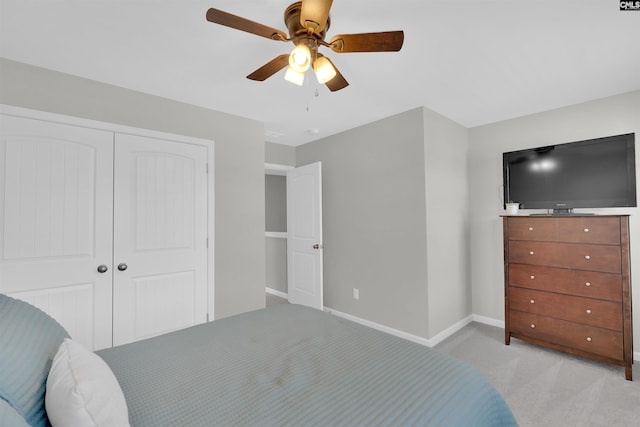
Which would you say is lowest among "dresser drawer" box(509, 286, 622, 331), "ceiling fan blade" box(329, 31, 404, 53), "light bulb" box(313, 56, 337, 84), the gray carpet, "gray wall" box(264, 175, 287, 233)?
the gray carpet

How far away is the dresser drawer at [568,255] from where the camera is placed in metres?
2.46

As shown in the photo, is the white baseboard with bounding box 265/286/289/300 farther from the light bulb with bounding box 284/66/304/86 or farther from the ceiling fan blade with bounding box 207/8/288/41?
the ceiling fan blade with bounding box 207/8/288/41

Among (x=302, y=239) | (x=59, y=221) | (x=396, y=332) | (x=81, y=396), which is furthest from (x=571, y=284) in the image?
(x=59, y=221)

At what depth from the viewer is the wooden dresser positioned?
7.92 ft

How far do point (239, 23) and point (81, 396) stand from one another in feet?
4.91

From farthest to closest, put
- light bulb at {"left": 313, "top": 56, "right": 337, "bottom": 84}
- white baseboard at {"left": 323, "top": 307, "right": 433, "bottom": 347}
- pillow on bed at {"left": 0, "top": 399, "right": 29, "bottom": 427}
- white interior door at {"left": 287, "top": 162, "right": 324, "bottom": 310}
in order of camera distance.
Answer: white interior door at {"left": 287, "top": 162, "right": 324, "bottom": 310}
white baseboard at {"left": 323, "top": 307, "right": 433, "bottom": 347}
light bulb at {"left": 313, "top": 56, "right": 337, "bottom": 84}
pillow on bed at {"left": 0, "top": 399, "right": 29, "bottom": 427}

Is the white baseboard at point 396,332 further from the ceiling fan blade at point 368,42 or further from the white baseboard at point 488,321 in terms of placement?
the ceiling fan blade at point 368,42

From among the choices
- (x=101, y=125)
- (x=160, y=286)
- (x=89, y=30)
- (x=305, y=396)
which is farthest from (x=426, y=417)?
(x=101, y=125)

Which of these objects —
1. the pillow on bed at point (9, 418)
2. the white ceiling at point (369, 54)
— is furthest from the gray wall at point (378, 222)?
the pillow on bed at point (9, 418)

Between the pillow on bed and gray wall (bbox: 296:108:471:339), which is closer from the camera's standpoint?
the pillow on bed

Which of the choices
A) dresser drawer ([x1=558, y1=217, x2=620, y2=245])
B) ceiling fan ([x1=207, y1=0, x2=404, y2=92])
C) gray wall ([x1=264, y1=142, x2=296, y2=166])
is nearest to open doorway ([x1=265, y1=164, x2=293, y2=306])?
gray wall ([x1=264, y1=142, x2=296, y2=166])

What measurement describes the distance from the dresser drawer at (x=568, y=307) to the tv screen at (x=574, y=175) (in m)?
0.89

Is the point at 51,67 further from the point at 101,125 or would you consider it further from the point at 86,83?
the point at 101,125

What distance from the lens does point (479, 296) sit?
363 centimetres
